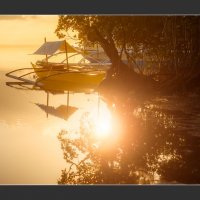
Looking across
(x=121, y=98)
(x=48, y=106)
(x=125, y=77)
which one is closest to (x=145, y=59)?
(x=125, y=77)

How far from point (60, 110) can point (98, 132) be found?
2090mm

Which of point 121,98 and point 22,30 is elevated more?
point 22,30

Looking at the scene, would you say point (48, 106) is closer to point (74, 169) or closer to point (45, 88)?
point (45, 88)

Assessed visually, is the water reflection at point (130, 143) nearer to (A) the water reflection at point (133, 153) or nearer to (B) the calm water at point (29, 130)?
(A) the water reflection at point (133, 153)

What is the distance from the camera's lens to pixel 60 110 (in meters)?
10.1

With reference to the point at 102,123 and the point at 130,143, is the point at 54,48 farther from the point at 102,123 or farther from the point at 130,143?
the point at 130,143

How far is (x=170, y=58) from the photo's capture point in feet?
38.6

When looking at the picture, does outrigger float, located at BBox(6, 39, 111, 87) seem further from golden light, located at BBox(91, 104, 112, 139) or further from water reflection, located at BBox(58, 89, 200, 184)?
water reflection, located at BBox(58, 89, 200, 184)

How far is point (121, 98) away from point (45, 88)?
7.42 feet

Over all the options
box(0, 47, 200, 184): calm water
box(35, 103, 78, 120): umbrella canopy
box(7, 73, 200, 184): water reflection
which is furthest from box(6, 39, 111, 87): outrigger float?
box(7, 73, 200, 184): water reflection

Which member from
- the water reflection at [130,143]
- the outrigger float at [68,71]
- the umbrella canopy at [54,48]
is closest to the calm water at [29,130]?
the water reflection at [130,143]

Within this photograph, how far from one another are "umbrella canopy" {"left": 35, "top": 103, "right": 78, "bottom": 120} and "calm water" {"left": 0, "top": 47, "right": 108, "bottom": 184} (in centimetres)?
8

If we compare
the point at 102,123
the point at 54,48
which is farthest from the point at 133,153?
the point at 54,48

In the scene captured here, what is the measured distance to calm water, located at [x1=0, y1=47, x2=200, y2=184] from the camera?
6.92 meters
